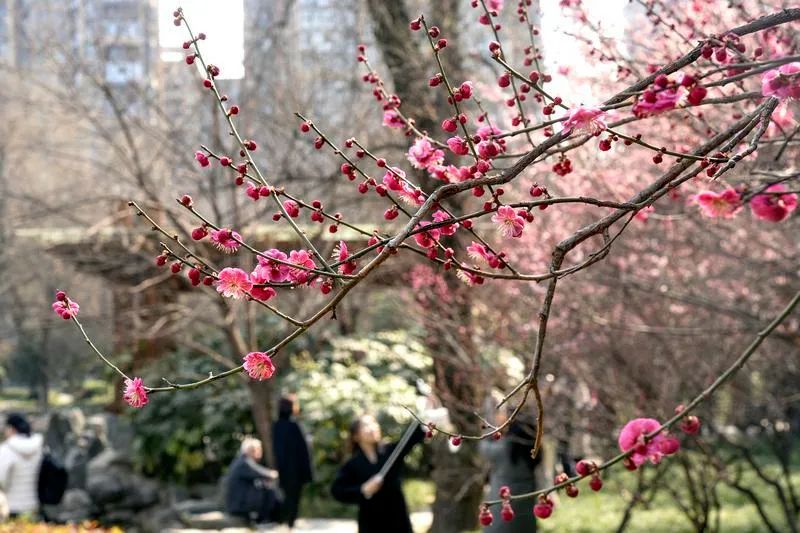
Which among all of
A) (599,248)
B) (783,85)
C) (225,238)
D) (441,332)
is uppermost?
(599,248)

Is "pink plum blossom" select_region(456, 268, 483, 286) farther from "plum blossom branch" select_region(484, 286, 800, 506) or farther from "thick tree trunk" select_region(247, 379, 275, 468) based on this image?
"thick tree trunk" select_region(247, 379, 275, 468)

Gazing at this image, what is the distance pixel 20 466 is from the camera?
941 centimetres

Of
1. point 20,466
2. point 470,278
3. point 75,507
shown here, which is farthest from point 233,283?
point 75,507

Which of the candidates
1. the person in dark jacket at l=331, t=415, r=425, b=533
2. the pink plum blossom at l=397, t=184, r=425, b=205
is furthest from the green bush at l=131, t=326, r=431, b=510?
the pink plum blossom at l=397, t=184, r=425, b=205

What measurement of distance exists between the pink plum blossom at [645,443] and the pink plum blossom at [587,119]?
2.36ft

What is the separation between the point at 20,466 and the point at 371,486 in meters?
3.91

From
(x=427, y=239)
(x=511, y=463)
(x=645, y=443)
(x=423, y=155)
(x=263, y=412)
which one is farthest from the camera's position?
(x=263, y=412)

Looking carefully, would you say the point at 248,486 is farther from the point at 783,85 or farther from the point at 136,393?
the point at 783,85

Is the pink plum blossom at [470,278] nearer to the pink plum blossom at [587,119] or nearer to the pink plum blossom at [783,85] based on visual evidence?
the pink plum blossom at [587,119]

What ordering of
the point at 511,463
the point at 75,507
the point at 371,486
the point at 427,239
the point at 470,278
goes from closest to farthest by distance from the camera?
the point at 427,239 < the point at 470,278 < the point at 511,463 < the point at 371,486 < the point at 75,507

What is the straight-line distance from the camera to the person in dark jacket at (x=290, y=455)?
10406 millimetres

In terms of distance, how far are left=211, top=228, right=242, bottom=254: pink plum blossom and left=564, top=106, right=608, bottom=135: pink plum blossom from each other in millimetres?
781

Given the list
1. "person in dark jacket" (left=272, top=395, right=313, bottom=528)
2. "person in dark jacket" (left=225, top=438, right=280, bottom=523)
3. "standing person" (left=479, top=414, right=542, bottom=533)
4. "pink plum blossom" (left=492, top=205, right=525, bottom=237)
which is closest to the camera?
"pink plum blossom" (left=492, top=205, right=525, bottom=237)

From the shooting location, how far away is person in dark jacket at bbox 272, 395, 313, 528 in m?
10.4
